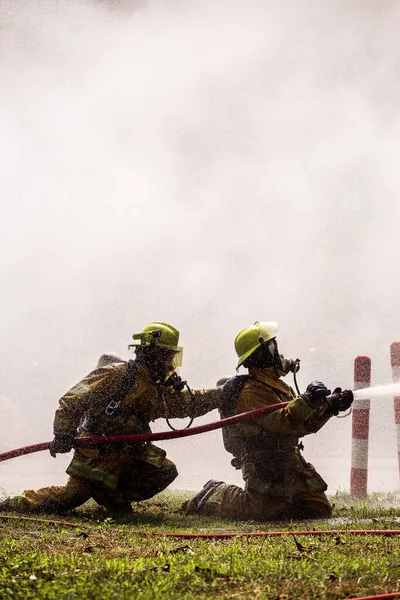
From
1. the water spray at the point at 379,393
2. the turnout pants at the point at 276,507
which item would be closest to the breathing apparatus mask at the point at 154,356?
the turnout pants at the point at 276,507

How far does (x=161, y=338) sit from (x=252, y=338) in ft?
2.81

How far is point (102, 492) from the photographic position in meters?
5.97

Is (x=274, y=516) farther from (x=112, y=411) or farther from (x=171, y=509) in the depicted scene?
(x=112, y=411)

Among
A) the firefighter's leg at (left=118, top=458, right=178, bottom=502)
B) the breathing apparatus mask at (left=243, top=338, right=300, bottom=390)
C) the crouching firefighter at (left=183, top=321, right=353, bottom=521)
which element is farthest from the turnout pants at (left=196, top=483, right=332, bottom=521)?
the breathing apparatus mask at (left=243, top=338, right=300, bottom=390)

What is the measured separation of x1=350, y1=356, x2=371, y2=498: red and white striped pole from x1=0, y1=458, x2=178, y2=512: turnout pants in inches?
94.3

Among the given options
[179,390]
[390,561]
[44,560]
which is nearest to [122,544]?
[44,560]

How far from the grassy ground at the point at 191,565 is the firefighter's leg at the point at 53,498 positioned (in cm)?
105

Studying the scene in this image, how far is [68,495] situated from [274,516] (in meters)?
1.87

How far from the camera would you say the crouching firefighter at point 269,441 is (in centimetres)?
546

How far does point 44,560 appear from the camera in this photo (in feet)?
10.4

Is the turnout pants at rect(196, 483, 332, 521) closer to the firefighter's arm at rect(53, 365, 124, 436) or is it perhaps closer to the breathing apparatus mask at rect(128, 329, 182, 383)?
the breathing apparatus mask at rect(128, 329, 182, 383)

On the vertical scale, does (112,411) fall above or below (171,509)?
above

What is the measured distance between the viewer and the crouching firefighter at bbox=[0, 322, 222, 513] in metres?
5.81

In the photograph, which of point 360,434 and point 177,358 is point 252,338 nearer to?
point 177,358
